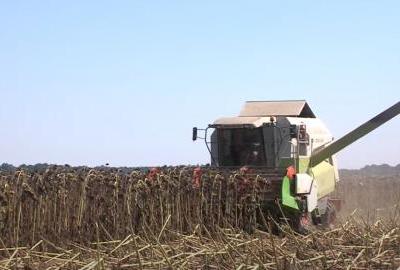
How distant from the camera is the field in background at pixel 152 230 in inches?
250

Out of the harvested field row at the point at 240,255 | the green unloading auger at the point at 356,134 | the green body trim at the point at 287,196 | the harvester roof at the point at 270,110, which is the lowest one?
the harvested field row at the point at 240,255

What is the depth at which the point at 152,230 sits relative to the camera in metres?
9.82

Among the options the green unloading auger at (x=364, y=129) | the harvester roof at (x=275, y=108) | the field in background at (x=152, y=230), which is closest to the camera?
the field in background at (x=152, y=230)

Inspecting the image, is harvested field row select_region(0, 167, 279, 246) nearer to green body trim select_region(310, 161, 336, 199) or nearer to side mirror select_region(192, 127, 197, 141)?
green body trim select_region(310, 161, 336, 199)

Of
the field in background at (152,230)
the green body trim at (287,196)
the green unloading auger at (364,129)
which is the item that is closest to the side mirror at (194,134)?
the green unloading auger at (364,129)

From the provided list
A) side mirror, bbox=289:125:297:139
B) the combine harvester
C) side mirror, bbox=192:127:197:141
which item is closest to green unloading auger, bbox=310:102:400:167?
the combine harvester

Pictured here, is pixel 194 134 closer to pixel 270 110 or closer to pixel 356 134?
pixel 270 110

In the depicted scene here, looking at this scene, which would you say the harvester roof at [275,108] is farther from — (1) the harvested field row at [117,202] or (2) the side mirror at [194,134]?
(1) the harvested field row at [117,202]

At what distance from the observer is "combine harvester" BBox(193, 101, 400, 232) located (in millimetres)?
11700

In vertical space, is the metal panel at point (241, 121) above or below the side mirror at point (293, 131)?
above

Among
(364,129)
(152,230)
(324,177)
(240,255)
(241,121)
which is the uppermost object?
(241,121)

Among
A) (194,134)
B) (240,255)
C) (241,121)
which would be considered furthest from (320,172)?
(240,255)

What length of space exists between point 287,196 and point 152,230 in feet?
9.78

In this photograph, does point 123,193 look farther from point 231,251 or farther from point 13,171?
point 231,251
